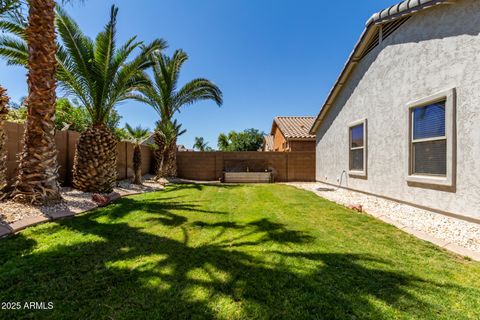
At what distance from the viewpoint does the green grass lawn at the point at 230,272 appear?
7.79ft

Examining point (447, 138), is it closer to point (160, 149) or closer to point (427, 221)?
point (427, 221)

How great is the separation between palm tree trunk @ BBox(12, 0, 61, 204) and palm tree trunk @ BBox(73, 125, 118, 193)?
210cm

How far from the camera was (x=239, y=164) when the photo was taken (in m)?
18.2

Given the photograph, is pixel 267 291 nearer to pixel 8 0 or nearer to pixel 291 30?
pixel 8 0

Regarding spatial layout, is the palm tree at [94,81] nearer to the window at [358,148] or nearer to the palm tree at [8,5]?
the palm tree at [8,5]

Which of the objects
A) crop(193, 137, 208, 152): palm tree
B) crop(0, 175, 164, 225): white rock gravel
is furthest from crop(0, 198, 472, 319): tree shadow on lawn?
crop(193, 137, 208, 152): palm tree

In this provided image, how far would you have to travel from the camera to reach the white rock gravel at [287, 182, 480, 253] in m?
4.45

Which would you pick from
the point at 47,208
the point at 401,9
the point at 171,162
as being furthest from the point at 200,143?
the point at 401,9

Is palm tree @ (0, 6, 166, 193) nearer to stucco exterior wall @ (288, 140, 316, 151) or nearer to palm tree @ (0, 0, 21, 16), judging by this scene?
palm tree @ (0, 0, 21, 16)

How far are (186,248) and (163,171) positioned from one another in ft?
40.0

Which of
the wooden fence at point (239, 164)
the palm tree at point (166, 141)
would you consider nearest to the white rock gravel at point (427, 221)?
the wooden fence at point (239, 164)

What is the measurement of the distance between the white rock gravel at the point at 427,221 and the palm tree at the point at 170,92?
11.6 metres

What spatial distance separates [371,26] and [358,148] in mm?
4660

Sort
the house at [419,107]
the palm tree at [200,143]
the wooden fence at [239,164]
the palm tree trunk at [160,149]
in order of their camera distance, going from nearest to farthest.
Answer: the house at [419,107], the palm tree trunk at [160,149], the wooden fence at [239,164], the palm tree at [200,143]
